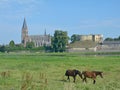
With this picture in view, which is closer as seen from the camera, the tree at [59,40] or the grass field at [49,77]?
the grass field at [49,77]

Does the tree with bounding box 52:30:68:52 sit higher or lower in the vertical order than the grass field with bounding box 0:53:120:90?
higher

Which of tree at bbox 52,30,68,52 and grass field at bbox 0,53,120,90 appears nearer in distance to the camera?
grass field at bbox 0,53,120,90

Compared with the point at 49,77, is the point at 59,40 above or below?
above

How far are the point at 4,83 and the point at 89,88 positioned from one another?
5522 millimetres

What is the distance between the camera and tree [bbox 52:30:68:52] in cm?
13723

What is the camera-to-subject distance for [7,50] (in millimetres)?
164375

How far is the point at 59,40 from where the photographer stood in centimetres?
13688

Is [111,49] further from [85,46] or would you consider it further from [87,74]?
[87,74]

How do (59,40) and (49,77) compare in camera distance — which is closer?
(49,77)

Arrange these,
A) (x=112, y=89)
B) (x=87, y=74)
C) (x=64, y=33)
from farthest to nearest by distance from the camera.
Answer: (x=64, y=33), (x=87, y=74), (x=112, y=89)

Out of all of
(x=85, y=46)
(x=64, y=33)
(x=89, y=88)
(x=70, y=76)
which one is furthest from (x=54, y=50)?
(x=89, y=88)

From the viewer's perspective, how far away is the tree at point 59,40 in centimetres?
13723

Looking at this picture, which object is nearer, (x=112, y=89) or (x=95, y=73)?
(x=112, y=89)

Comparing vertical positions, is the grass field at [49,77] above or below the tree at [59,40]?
below
